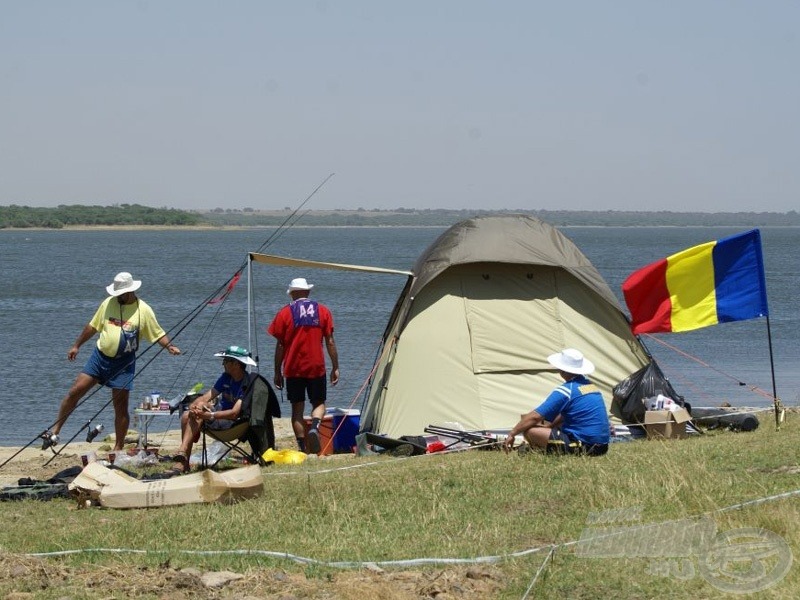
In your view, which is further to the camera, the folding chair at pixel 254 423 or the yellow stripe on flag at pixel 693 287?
the yellow stripe on flag at pixel 693 287

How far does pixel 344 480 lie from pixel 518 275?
435 cm

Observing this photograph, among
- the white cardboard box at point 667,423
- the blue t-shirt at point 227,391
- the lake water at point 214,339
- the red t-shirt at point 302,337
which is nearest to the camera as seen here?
the blue t-shirt at point 227,391

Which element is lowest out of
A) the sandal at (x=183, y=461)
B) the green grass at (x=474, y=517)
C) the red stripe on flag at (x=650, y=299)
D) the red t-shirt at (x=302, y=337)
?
the sandal at (x=183, y=461)

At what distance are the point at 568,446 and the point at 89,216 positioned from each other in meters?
155

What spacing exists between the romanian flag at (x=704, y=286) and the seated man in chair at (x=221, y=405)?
160 inches

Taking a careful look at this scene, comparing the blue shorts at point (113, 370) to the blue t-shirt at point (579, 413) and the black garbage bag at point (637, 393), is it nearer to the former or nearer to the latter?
the blue t-shirt at point (579, 413)

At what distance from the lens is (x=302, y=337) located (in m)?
12.3

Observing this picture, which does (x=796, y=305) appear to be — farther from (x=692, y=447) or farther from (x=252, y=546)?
(x=252, y=546)

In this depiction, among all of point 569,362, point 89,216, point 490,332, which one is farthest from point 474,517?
point 89,216

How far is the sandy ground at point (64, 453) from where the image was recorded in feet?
38.1

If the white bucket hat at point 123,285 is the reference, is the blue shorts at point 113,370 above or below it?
below

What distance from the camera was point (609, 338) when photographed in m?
13.1

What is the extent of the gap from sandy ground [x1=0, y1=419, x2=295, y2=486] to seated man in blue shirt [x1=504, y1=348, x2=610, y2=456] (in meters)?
4.30

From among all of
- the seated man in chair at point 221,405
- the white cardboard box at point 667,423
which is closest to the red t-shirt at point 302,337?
the seated man in chair at point 221,405
